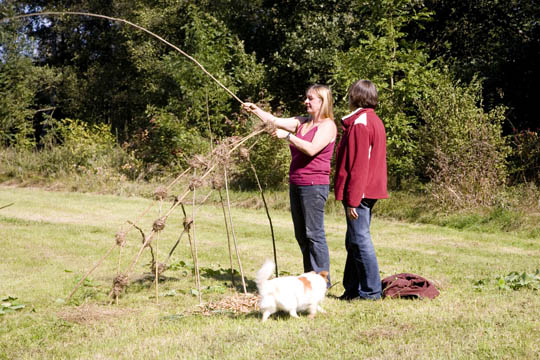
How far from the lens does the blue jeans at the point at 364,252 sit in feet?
13.5

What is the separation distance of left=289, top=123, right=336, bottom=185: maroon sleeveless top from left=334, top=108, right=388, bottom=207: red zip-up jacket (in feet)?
0.66

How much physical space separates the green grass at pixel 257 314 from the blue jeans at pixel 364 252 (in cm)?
16

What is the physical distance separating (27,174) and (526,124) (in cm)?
1401

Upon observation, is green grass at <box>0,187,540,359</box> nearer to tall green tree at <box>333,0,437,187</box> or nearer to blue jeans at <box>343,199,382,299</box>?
blue jeans at <box>343,199,382,299</box>

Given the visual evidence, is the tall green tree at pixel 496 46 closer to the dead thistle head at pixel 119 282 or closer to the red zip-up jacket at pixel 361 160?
the red zip-up jacket at pixel 361 160

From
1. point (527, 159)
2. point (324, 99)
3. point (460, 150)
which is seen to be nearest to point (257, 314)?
point (324, 99)

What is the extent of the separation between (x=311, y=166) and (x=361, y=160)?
0.48 m

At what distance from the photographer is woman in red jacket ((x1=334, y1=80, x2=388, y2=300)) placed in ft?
13.1

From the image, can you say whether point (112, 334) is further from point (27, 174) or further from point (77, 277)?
point (27, 174)

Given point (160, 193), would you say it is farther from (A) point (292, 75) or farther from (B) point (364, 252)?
(A) point (292, 75)

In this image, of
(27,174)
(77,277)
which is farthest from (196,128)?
(77,277)

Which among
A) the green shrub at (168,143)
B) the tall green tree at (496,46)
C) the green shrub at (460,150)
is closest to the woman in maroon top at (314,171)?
the green shrub at (460,150)

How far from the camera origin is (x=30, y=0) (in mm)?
24000

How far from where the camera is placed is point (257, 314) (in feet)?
13.1
